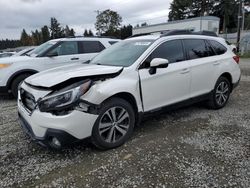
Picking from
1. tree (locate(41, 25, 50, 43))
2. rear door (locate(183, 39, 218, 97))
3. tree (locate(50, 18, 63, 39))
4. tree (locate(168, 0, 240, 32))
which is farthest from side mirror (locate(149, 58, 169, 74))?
tree (locate(50, 18, 63, 39))

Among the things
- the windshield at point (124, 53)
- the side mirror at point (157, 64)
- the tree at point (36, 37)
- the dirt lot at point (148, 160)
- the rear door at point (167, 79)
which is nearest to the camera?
the dirt lot at point (148, 160)

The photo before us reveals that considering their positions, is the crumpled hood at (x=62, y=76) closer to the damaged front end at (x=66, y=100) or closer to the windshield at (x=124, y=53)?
the damaged front end at (x=66, y=100)

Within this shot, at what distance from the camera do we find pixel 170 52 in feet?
14.1

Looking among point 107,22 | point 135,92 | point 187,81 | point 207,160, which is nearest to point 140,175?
point 207,160

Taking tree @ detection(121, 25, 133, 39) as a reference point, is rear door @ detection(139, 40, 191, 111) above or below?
below

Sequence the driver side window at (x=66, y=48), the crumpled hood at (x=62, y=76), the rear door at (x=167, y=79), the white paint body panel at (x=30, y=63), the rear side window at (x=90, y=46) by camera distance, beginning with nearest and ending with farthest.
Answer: the crumpled hood at (x=62, y=76) < the rear door at (x=167, y=79) < the white paint body panel at (x=30, y=63) < the driver side window at (x=66, y=48) < the rear side window at (x=90, y=46)

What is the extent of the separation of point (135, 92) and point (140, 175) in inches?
49.2

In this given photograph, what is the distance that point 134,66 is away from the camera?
3.71m

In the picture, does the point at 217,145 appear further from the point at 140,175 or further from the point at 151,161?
the point at 140,175

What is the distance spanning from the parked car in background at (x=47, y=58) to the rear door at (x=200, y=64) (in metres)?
3.69

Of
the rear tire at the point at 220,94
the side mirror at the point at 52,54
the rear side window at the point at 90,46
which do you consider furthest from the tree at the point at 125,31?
the rear tire at the point at 220,94

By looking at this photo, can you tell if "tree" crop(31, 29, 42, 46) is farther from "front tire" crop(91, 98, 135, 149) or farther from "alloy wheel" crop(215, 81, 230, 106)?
"front tire" crop(91, 98, 135, 149)

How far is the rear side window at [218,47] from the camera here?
17.0 ft

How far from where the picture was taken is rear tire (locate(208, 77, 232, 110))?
514 cm
